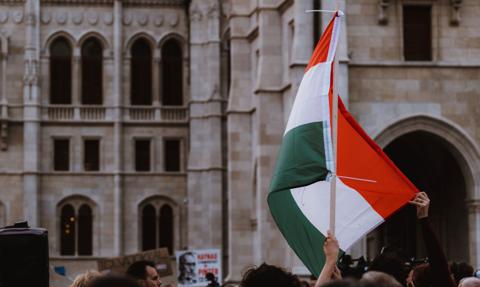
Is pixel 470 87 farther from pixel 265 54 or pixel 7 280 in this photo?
pixel 7 280

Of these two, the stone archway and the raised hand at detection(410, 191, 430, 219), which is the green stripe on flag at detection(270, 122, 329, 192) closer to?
the raised hand at detection(410, 191, 430, 219)

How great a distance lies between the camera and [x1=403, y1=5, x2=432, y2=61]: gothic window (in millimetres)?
31938

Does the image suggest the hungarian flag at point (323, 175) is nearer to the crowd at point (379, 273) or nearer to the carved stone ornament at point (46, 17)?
the crowd at point (379, 273)

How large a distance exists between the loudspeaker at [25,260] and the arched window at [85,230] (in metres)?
45.4

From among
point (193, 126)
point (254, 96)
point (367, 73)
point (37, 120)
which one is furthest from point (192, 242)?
point (367, 73)

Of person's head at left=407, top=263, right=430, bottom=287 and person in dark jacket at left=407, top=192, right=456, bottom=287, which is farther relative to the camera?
person's head at left=407, top=263, right=430, bottom=287

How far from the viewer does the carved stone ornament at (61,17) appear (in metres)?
56.5

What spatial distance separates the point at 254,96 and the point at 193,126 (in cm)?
1533

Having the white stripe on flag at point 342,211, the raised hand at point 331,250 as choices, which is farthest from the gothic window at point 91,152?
the raised hand at point 331,250

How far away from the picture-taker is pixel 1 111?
5578 cm

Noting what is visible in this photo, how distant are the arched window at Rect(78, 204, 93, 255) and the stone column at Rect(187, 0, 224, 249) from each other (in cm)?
425

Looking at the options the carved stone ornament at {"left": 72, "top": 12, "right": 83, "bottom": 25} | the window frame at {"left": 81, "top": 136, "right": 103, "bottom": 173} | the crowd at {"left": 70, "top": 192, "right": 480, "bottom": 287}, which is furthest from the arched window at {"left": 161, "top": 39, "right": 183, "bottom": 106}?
the crowd at {"left": 70, "top": 192, "right": 480, "bottom": 287}

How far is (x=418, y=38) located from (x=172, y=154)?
1043 inches

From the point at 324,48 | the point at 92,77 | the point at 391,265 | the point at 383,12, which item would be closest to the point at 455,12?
the point at 383,12
